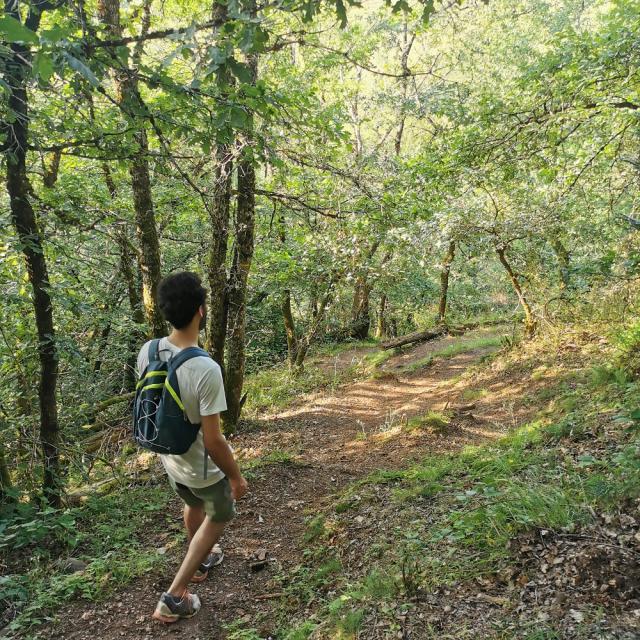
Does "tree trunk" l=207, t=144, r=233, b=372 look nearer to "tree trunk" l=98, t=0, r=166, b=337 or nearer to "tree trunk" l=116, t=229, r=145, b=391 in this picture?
"tree trunk" l=98, t=0, r=166, b=337

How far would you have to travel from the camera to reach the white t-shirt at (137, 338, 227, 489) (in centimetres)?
271

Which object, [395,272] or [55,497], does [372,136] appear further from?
[55,497]

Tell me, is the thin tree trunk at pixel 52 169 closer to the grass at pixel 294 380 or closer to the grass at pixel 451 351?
the grass at pixel 294 380

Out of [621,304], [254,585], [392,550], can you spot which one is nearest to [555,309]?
[621,304]

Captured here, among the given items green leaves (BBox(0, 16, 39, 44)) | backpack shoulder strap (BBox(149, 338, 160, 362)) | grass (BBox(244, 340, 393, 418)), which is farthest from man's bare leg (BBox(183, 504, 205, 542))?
grass (BBox(244, 340, 393, 418))

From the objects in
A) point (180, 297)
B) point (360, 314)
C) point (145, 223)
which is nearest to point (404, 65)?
point (360, 314)

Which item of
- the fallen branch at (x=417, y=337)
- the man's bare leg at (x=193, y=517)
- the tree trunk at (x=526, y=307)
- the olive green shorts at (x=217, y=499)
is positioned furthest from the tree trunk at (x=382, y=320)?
the olive green shorts at (x=217, y=499)

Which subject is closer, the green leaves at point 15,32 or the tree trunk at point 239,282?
the green leaves at point 15,32

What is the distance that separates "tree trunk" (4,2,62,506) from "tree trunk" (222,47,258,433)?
9.10 feet

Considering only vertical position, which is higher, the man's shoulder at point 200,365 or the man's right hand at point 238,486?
the man's shoulder at point 200,365

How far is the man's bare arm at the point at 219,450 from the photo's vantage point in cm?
274

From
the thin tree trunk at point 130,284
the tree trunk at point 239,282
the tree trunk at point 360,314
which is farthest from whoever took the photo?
the tree trunk at point 360,314

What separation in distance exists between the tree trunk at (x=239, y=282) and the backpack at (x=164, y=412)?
3963 mm

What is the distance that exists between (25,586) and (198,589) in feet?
4.40
